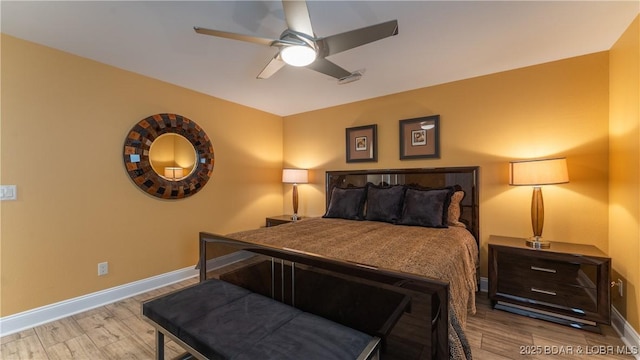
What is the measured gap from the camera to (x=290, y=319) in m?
1.43

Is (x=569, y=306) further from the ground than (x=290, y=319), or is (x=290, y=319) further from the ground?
(x=290, y=319)

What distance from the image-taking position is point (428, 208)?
2.79 metres

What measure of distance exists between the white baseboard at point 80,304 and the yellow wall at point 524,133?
10.4 ft

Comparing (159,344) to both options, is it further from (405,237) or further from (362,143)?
(362,143)

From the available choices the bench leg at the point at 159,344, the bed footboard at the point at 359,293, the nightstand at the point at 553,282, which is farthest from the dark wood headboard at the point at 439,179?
the bench leg at the point at 159,344

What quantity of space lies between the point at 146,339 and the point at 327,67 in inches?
103

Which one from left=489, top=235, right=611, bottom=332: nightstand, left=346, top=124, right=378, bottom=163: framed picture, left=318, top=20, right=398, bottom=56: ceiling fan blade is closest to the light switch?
left=318, top=20, right=398, bottom=56: ceiling fan blade

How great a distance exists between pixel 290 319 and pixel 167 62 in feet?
8.81

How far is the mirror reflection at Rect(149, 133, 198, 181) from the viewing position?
2.98m

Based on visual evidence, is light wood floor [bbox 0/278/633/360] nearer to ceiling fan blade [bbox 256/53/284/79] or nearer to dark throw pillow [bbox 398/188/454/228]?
dark throw pillow [bbox 398/188/454/228]

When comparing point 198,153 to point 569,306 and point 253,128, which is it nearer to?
point 253,128

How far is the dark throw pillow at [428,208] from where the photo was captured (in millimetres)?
2736

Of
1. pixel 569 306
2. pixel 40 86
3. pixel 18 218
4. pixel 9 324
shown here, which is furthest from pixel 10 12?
pixel 569 306

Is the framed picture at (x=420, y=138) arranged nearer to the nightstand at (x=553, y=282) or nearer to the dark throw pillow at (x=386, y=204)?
the dark throw pillow at (x=386, y=204)
